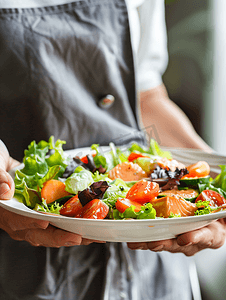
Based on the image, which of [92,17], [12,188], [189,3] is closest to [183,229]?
[12,188]

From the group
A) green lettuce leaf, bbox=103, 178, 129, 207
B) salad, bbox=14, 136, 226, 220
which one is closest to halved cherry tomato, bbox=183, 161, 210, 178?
salad, bbox=14, 136, 226, 220

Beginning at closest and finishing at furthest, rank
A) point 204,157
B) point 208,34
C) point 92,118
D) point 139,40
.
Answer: point 204,157, point 92,118, point 139,40, point 208,34

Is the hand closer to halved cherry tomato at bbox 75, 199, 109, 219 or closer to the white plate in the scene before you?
the white plate

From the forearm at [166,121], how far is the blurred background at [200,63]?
1534mm

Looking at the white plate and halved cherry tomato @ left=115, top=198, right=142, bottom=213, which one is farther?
halved cherry tomato @ left=115, top=198, right=142, bottom=213

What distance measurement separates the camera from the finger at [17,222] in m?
0.66

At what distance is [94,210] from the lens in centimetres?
65

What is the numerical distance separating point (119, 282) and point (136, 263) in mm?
79

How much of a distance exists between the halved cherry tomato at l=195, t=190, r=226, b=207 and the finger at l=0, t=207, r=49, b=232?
0.37 metres

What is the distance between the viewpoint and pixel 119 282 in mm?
961

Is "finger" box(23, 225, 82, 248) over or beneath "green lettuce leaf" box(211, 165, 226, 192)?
over

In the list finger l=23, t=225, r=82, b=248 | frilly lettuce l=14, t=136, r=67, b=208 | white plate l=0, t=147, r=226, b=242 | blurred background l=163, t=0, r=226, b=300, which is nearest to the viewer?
white plate l=0, t=147, r=226, b=242

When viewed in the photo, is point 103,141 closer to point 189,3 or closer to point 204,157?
point 204,157

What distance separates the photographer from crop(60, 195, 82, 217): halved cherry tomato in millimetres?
694
